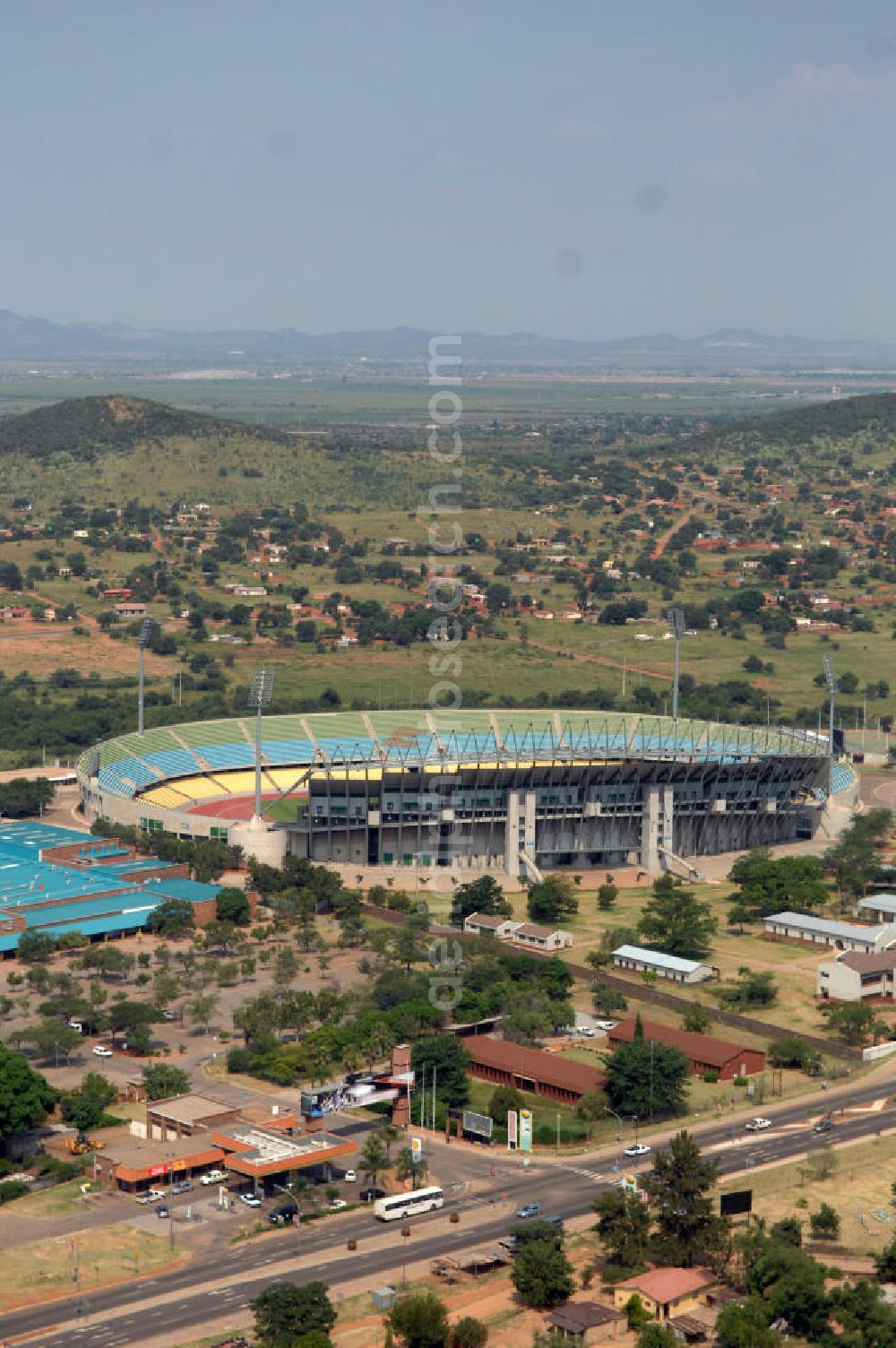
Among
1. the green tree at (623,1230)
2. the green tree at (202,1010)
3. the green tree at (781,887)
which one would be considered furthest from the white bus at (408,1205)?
the green tree at (781,887)

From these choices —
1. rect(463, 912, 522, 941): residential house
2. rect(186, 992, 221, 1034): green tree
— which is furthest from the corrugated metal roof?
rect(186, 992, 221, 1034): green tree

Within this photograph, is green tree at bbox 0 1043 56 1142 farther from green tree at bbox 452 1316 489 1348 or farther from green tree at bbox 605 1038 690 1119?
green tree at bbox 452 1316 489 1348

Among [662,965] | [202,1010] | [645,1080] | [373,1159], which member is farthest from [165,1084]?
[662,965]

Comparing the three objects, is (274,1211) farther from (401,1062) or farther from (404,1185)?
(401,1062)

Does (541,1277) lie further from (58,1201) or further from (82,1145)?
(82,1145)

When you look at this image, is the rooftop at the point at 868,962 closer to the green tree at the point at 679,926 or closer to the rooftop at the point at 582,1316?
the green tree at the point at 679,926

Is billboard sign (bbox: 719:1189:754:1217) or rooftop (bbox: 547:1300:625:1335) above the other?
billboard sign (bbox: 719:1189:754:1217)

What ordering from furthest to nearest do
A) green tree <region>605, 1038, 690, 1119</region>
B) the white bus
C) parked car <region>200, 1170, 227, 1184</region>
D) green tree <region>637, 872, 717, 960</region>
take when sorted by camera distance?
green tree <region>637, 872, 717, 960</region> < green tree <region>605, 1038, 690, 1119</region> < parked car <region>200, 1170, 227, 1184</region> < the white bus
